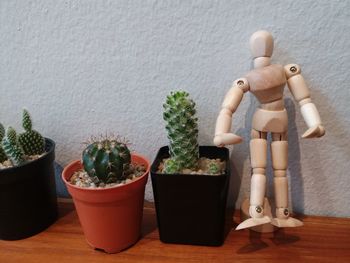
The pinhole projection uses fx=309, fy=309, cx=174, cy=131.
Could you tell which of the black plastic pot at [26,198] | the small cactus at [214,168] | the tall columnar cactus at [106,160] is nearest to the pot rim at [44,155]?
the black plastic pot at [26,198]

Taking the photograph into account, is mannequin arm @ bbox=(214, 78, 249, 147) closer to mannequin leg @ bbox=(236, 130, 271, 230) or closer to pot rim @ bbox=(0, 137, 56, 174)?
mannequin leg @ bbox=(236, 130, 271, 230)

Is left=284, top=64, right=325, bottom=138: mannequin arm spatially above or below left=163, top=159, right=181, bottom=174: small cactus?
above

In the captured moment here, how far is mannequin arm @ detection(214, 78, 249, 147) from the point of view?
1.73 ft

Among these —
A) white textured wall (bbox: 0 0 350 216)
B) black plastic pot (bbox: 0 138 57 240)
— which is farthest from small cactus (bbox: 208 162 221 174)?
black plastic pot (bbox: 0 138 57 240)

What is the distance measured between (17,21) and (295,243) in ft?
2.56

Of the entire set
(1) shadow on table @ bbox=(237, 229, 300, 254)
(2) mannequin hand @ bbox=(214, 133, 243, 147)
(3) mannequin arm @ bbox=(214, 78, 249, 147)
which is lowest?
(1) shadow on table @ bbox=(237, 229, 300, 254)

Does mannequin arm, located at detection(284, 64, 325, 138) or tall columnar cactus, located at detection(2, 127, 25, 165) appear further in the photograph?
tall columnar cactus, located at detection(2, 127, 25, 165)

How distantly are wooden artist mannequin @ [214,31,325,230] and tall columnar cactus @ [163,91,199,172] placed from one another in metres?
0.06

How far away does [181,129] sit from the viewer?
585 mm

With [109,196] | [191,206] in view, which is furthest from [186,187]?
[109,196]

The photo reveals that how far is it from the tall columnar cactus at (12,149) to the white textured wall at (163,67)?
0.45 feet

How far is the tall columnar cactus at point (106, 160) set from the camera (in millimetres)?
583

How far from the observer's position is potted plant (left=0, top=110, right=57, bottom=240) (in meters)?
0.64

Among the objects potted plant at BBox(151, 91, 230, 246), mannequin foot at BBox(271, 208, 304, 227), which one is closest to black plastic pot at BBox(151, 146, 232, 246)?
potted plant at BBox(151, 91, 230, 246)
